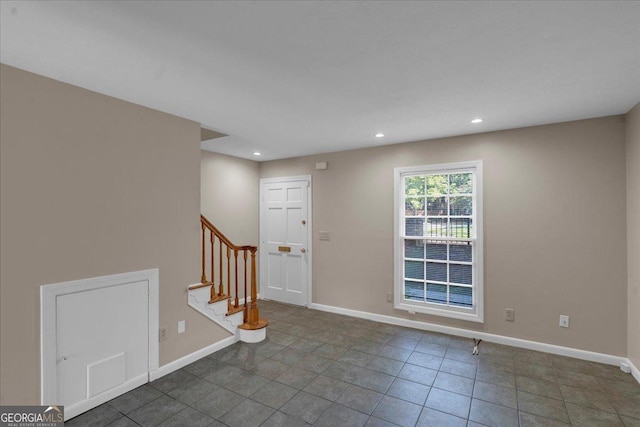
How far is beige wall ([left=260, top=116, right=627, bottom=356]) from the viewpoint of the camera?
3.04 metres

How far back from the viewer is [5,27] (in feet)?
5.28

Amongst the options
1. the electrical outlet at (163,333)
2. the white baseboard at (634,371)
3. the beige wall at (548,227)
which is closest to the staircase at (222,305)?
the electrical outlet at (163,333)

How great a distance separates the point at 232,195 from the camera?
498 cm

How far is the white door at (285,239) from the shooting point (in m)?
5.00

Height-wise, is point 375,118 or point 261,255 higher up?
point 375,118

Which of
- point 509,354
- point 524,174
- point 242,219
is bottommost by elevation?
point 509,354

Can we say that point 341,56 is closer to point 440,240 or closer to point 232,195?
point 440,240

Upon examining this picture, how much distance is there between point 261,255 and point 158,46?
162 inches

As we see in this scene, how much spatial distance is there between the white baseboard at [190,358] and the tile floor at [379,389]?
7 cm

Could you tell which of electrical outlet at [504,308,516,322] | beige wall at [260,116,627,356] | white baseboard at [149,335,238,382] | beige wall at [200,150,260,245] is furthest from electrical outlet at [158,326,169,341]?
electrical outlet at [504,308,516,322]

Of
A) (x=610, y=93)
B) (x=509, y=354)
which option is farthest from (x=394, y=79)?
(x=509, y=354)

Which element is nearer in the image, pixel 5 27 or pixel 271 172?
pixel 5 27

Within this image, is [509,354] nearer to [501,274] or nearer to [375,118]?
[501,274]

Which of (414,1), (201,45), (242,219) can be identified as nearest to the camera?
(414,1)
